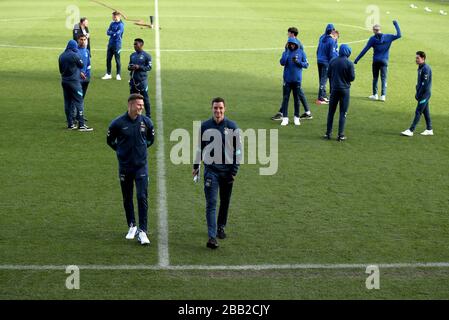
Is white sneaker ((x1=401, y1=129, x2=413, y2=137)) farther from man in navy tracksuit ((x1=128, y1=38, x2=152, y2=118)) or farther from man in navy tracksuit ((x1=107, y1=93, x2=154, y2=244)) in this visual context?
man in navy tracksuit ((x1=107, y1=93, x2=154, y2=244))

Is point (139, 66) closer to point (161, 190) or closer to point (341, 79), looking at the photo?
point (341, 79)

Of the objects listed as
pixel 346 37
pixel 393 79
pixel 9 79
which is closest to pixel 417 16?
pixel 346 37

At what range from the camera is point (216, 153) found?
12328mm

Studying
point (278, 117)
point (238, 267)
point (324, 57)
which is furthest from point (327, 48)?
point (238, 267)

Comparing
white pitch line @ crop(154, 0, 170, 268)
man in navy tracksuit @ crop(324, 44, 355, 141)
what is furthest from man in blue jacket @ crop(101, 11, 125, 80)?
man in navy tracksuit @ crop(324, 44, 355, 141)

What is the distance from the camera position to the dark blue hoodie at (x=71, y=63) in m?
19.4

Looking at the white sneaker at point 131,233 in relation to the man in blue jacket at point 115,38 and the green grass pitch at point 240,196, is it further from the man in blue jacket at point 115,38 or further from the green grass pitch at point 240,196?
the man in blue jacket at point 115,38

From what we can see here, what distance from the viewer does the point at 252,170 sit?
1684 cm

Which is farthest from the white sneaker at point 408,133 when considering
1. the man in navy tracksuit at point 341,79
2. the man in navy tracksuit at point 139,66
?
the man in navy tracksuit at point 139,66

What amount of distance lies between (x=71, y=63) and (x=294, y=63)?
5218 millimetres

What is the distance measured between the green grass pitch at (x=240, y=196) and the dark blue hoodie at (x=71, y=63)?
1.32 meters

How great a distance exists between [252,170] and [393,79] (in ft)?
Result: 41.1
